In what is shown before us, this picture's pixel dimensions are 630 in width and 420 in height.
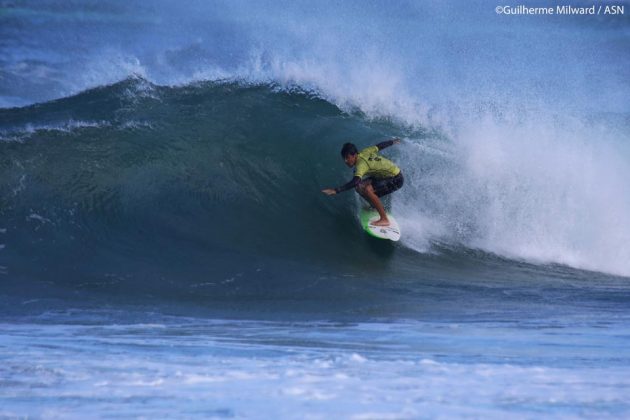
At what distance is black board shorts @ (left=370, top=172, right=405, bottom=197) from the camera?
29.4ft

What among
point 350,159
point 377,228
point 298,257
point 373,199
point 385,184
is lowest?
point 298,257

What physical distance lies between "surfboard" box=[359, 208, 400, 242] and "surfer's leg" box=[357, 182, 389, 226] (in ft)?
0.19

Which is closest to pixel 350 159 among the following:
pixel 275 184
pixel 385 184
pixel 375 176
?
pixel 375 176

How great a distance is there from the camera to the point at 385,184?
29.5 ft

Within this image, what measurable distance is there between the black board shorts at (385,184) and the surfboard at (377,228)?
0.35m

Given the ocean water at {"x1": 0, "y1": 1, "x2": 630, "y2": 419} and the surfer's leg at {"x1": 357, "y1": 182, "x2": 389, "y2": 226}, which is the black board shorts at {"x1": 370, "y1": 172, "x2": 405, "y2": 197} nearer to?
the surfer's leg at {"x1": 357, "y1": 182, "x2": 389, "y2": 226}

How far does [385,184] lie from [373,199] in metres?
0.23

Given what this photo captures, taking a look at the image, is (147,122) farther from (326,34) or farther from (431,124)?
(326,34)

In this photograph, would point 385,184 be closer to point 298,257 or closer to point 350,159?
point 350,159

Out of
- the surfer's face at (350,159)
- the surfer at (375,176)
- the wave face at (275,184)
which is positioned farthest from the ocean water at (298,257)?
the surfer's face at (350,159)

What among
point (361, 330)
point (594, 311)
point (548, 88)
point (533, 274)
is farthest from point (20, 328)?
point (548, 88)

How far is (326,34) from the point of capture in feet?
104

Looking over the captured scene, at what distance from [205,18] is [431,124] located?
21.1 m

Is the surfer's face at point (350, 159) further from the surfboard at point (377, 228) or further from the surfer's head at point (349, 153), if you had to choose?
the surfboard at point (377, 228)
